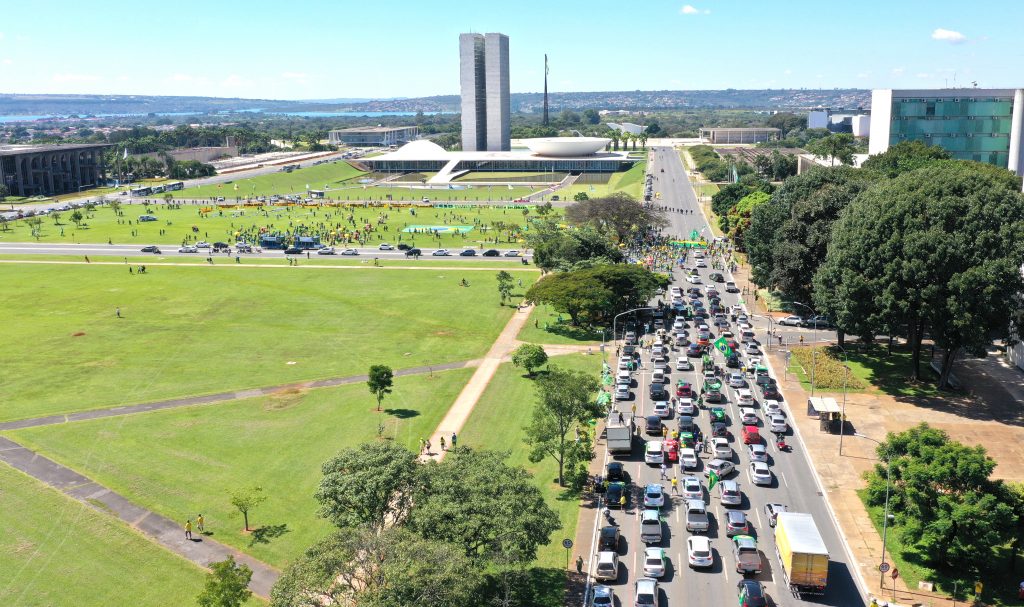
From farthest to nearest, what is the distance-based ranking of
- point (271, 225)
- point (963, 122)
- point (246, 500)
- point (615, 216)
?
point (271, 225) < point (963, 122) < point (615, 216) < point (246, 500)

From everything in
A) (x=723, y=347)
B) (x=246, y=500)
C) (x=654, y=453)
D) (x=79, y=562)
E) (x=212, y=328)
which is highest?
(x=723, y=347)

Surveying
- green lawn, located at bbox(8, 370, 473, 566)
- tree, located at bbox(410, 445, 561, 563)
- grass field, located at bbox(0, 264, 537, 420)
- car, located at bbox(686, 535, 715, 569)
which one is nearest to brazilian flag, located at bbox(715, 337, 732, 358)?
grass field, located at bbox(0, 264, 537, 420)

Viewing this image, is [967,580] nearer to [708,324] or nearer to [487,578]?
[487,578]

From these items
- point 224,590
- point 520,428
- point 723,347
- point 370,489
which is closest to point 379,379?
point 520,428

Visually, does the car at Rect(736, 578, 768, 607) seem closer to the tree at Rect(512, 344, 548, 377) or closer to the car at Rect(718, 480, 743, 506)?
the car at Rect(718, 480, 743, 506)

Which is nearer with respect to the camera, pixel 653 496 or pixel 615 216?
pixel 653 496

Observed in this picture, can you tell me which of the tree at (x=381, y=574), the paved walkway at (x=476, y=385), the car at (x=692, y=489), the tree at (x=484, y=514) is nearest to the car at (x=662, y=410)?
the car at (x=692, y=489)

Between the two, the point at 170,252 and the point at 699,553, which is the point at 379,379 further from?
the point at 170,252

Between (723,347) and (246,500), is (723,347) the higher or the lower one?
the higher one

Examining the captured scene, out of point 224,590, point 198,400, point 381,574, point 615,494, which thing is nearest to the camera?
point 381,574
